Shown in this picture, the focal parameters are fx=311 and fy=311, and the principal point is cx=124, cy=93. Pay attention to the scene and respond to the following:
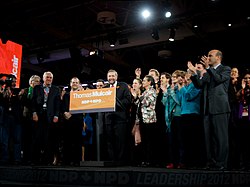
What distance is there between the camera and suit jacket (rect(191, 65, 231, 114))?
4.23 m

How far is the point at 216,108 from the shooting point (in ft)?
13.9

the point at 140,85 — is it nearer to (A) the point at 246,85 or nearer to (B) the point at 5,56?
(A) the point at 246,85

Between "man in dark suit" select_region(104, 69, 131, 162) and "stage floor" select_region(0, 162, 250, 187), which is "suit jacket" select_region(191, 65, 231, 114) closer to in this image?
"stage floor" select_region(0, 162, 250, 187)

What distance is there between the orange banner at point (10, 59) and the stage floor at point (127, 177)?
16.2 feet

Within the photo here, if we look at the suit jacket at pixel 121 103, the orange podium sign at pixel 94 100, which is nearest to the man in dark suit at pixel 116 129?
the suit jacket at pixel 121 103

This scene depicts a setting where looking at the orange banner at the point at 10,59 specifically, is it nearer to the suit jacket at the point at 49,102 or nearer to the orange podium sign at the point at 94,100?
the suit jacket at the point at 49,102

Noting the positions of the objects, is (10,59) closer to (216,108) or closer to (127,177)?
(216,108)

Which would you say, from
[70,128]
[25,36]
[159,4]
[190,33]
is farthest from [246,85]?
[25,36]

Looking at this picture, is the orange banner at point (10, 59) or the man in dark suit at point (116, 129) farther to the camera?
the orange banner at point (10, 59)

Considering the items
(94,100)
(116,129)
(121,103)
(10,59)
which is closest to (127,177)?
(94,100)

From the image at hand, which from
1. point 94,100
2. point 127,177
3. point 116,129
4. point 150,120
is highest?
point 94,100

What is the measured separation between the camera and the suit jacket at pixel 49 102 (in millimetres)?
5512

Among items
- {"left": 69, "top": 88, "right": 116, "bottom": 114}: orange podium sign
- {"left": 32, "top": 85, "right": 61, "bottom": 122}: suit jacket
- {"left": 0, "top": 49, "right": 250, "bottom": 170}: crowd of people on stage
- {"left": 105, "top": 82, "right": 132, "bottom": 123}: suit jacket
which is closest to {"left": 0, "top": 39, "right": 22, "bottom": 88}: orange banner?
{"left": 0, "top": 49, "right": 250, "bottom": 170}: crowd of people on stage

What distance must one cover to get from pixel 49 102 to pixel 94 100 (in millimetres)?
1258
